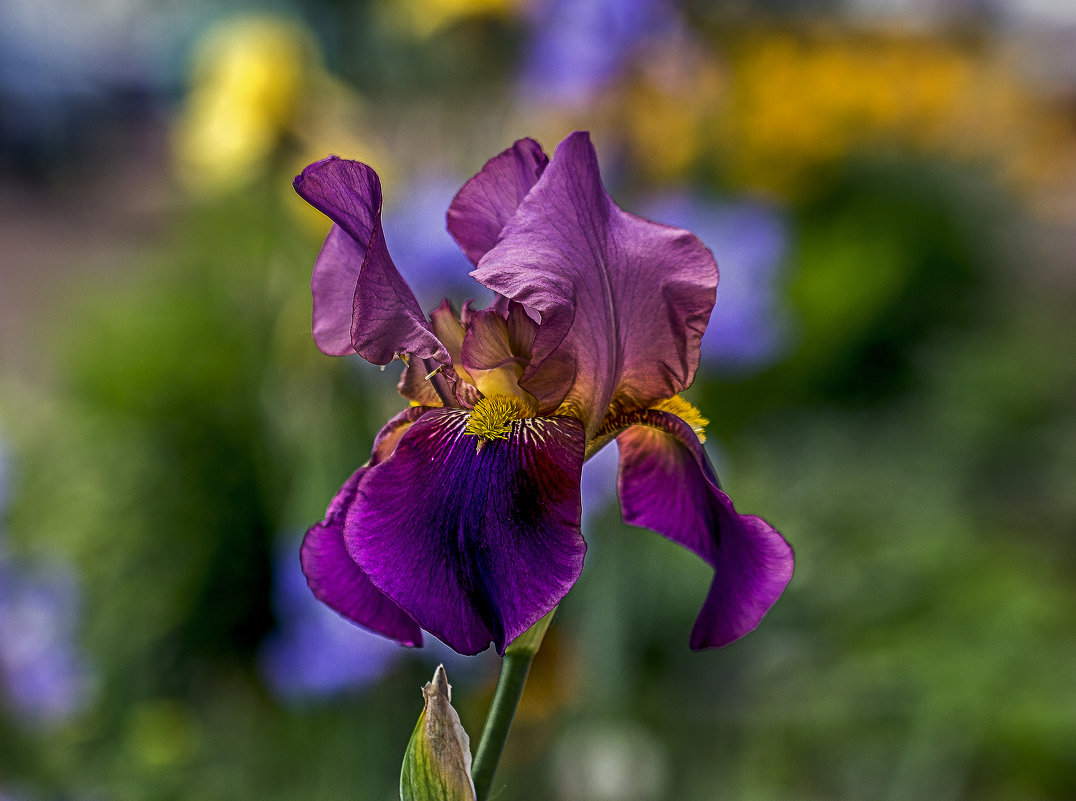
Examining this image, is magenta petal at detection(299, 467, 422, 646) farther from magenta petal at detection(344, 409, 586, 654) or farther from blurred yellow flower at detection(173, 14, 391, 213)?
blurred yellow flower at detection(173, 14, 391, 213)

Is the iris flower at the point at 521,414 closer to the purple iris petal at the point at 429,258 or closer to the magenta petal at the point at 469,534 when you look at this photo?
the magenta petal at the point at 469,534

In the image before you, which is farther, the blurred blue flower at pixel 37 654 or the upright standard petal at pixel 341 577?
the blurred blue flower at pixel 37 654

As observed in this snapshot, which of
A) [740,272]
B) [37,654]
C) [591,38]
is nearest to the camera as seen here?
[37,654]

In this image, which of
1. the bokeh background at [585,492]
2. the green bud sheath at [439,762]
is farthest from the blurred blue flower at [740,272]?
the green bud sheath at [439,762]

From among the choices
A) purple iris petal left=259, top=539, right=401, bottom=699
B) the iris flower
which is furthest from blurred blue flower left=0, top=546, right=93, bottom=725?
the iris flower

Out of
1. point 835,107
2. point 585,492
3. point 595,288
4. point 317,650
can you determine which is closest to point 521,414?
point 595,288

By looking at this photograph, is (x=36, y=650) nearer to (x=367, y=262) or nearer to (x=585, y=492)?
(x=585, y=492)

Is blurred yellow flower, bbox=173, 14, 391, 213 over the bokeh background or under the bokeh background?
over
